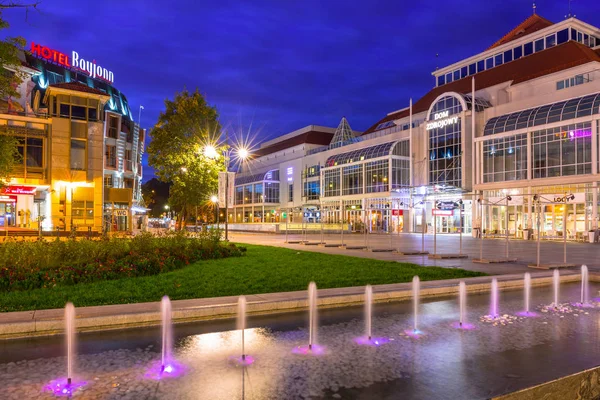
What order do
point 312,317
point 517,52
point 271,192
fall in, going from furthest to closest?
point 271,192 < point 517,52 < point 312,317

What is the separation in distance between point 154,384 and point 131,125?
65601mm

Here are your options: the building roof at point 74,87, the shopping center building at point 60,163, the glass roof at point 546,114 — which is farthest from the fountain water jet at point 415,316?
the building roof at point 74,87

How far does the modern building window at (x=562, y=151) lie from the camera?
37.2 m

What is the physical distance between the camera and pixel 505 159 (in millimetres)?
44000

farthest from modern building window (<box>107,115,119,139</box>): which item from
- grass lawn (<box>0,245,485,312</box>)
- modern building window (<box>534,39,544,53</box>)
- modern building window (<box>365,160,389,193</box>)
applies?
modern building window (<box>534,39,544,53</box>)

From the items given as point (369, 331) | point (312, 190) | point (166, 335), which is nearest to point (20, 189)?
point (166, 335)

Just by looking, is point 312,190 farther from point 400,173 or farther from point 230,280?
point 230,280

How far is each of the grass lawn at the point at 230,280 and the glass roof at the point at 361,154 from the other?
4120 centimetres

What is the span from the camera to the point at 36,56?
56438 millimetres

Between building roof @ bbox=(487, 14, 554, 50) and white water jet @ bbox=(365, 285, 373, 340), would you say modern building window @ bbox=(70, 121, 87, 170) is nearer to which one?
white water jet @ bbox=(365, 285, 373, 340)

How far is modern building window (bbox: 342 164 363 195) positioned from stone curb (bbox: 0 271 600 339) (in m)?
50.0

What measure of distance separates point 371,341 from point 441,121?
48.1m

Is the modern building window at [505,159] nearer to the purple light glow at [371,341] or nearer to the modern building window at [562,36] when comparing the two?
the modern building window at [562,36]

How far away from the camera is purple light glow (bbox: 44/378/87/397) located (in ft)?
16.9
